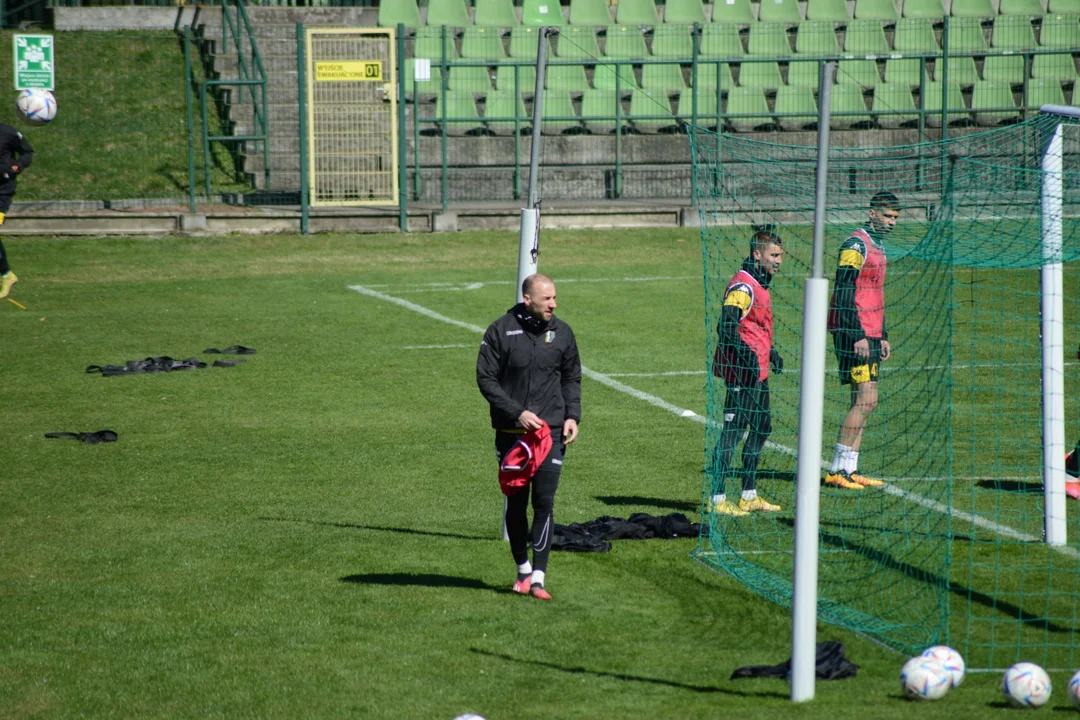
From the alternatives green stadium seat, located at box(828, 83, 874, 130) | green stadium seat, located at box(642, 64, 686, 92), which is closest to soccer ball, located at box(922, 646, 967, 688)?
green stadium seat, located at box(828, 83, 874, 130)

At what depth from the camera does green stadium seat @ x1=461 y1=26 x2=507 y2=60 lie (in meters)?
29.0

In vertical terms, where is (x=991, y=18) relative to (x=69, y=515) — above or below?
above

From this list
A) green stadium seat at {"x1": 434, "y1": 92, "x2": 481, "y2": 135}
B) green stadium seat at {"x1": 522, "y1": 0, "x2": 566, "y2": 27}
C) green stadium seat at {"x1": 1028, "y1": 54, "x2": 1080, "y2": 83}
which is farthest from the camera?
green stadium seat at {"x1": 522, "y1": 0, "x2": 566, "y2": 27}

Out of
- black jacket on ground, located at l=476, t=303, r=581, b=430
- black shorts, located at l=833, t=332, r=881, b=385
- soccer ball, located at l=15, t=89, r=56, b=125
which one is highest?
soccer ball, located at l=15, t=89, r=56, b=125

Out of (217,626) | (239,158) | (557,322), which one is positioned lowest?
(217,626)

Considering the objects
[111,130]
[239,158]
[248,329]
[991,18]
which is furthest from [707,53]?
[248,329]

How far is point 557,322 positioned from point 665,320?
10.5 m

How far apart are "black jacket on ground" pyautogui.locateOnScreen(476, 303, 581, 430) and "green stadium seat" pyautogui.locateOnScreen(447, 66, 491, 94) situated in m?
20.7

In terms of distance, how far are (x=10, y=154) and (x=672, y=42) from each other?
617 inches

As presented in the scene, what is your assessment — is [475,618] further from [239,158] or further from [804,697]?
[239,158]

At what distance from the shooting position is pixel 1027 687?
622 cm

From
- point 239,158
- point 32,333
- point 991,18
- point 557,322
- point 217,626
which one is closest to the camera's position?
point 217,626

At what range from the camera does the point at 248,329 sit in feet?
60.0

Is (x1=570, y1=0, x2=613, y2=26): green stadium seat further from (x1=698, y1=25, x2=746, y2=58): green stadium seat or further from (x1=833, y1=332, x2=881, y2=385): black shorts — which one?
(x1=833, y1=332, x2=881, y2=385): black shorts
